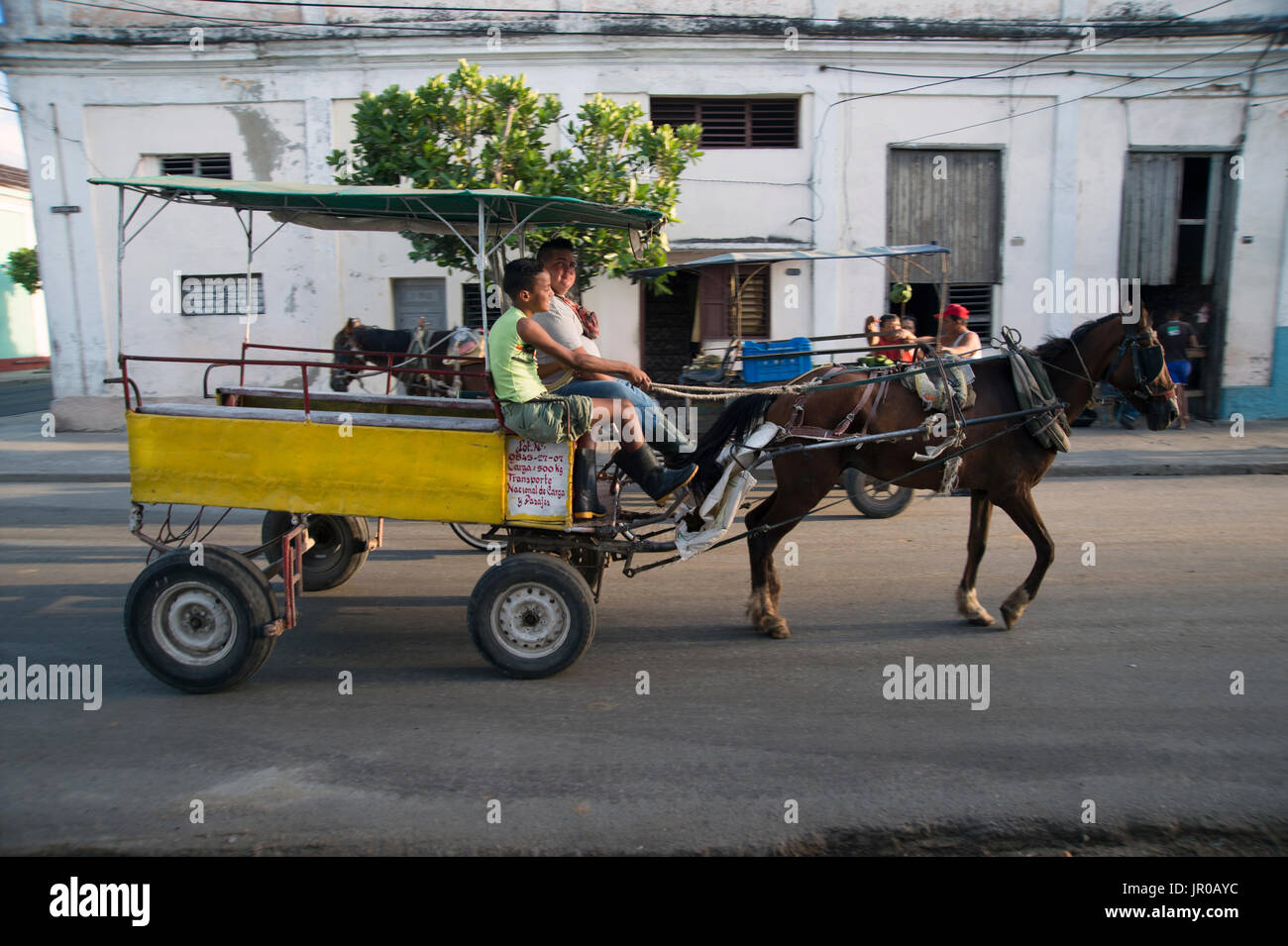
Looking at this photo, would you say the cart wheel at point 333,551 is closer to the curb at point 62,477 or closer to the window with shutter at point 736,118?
the curb at point 62,477

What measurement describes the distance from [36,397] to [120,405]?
9.97 m

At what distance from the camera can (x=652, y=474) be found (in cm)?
513

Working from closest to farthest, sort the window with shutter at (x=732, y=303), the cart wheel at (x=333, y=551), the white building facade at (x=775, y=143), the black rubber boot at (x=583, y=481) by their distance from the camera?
the black rubber boot at (x=583, y=481)
the cart wheel at (x=333, y=551)
the window with shutter at (x=732, y=303)
the white building facade at (x=775, y=143)

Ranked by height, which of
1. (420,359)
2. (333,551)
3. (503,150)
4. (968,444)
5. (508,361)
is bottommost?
(333,551)

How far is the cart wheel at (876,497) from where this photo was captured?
28.0 feet

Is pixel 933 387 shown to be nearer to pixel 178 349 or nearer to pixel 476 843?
pixel 476 843

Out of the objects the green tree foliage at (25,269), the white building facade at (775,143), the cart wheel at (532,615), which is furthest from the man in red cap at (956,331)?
the green tree foliage at (25,269)

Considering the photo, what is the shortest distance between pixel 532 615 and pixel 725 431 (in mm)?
1683

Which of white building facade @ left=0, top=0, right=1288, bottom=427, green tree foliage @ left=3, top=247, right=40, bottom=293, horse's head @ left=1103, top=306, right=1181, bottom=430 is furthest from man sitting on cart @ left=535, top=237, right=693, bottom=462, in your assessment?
green tree foliage @ left=3, top=247, right=40, bottom=293

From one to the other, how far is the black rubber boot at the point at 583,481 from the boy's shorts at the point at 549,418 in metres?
0.21

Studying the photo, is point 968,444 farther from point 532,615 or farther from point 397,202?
point 397,202

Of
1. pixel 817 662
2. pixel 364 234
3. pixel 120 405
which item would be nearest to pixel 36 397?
pixel 120 405

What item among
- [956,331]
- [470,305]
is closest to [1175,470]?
[956,331]

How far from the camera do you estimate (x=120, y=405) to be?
47.0 ft
